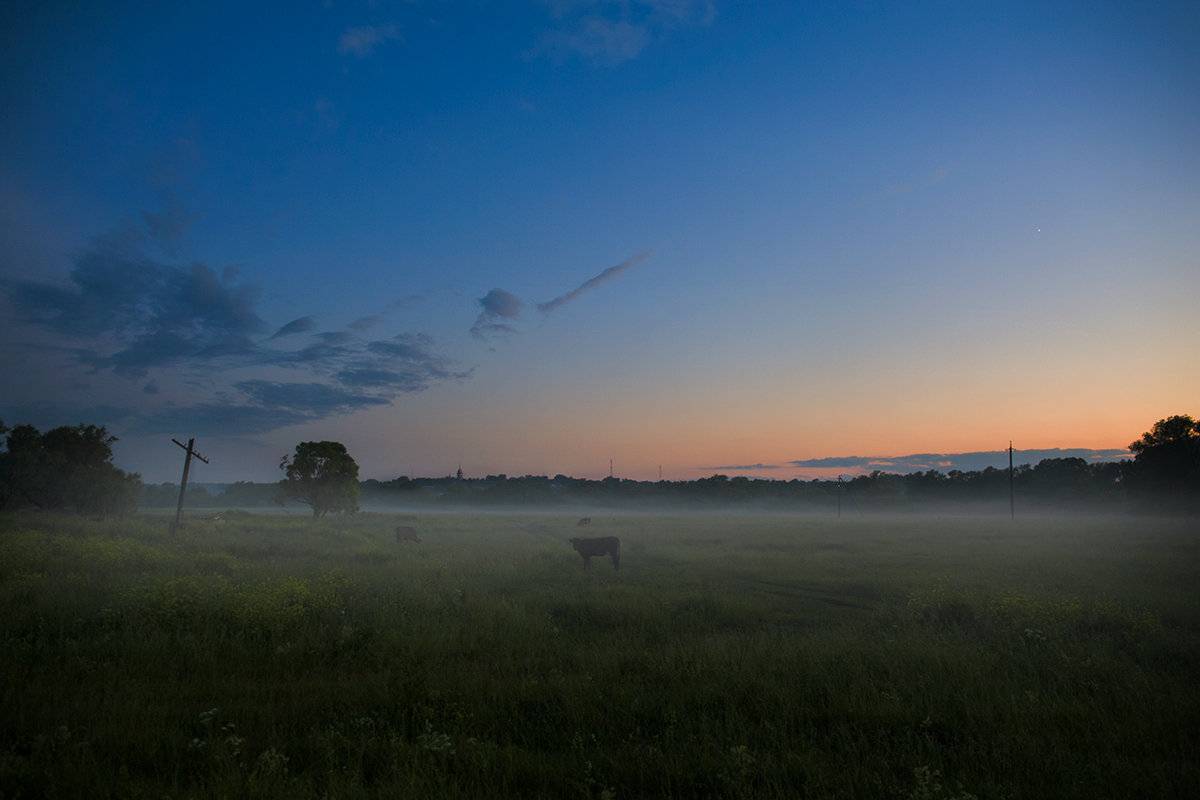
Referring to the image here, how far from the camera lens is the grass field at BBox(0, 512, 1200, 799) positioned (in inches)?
216

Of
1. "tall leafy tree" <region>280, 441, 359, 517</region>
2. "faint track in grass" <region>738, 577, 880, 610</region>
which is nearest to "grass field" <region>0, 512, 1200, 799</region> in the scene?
"faint track in grass" <region>738, 577, 880, 610</region>

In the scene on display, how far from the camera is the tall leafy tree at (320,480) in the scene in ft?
178

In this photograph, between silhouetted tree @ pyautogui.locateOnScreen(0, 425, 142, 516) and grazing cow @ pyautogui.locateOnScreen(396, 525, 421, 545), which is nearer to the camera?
grazing cow @ pyautogui.locateOnScreen(396, 525, 421, 545)

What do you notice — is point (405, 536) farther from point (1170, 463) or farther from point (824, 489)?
point (824, 489)

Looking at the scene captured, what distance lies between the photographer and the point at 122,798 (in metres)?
4.84

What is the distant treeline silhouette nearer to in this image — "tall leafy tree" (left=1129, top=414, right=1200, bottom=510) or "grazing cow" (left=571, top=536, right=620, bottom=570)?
"tall leafy tree" (left=1129, top=414, right=1200, bottom=510)

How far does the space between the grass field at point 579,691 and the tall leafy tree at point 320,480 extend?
1550 inches

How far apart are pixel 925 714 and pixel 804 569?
16733 millimetres

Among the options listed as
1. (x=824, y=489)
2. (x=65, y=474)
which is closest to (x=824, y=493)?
(x=824, y=489)

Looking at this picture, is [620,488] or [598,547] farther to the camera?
[620,488]

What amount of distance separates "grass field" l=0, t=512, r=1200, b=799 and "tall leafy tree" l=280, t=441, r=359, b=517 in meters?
39.4

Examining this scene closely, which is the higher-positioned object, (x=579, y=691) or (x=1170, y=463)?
(x=1170, y=463)

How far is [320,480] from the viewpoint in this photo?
54.8m

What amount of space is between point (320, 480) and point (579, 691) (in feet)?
182
